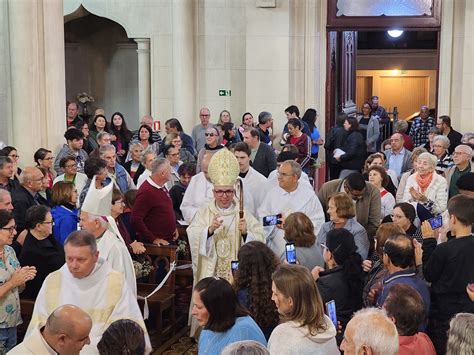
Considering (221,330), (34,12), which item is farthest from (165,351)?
(34,12)

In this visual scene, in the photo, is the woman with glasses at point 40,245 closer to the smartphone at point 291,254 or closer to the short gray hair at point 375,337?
the smartphone at point 291,254

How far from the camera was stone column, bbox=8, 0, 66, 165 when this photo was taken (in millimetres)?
10250

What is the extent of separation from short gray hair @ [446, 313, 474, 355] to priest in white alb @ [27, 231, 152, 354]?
78.4 inches

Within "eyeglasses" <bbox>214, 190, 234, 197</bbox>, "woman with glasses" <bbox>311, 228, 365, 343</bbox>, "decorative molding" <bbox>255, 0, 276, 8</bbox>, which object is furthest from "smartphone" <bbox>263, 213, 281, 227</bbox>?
"decorative molding" <bbox>255, 0, 276, 8</bbox>

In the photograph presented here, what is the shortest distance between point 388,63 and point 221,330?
21049mm

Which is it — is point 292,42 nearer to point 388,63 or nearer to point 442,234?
point 442,234

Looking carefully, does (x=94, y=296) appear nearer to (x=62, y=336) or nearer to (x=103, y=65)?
(x=62, y=336)

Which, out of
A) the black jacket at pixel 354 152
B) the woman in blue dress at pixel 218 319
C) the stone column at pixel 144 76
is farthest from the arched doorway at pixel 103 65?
the woman in blue dress at pixel 218 319

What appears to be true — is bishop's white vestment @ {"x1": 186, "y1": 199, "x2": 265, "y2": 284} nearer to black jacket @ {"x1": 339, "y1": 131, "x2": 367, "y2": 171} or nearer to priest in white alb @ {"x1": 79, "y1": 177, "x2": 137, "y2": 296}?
priest in white alb @ {"x1": 79, "y1": 177, "x2": 137, "y2": 296}

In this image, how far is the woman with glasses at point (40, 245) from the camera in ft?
19.0

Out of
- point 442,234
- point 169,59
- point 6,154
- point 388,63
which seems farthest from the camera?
point 388,63

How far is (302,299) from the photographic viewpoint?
4.16 meters

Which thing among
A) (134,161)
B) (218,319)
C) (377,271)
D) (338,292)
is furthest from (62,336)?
(134,161)

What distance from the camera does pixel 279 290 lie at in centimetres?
421
